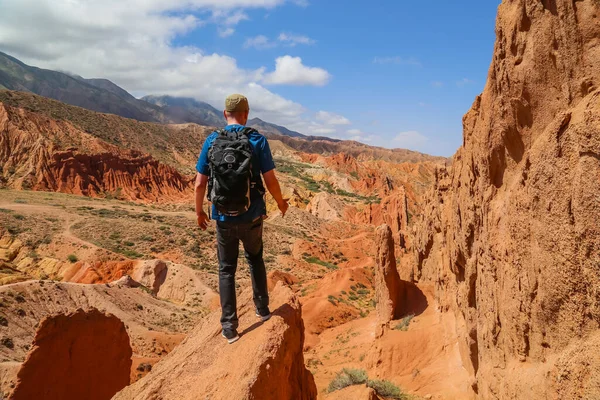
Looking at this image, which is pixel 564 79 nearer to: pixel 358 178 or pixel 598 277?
pixel 598 277

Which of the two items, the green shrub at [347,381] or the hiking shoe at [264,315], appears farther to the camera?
the green shrub at [347,381]

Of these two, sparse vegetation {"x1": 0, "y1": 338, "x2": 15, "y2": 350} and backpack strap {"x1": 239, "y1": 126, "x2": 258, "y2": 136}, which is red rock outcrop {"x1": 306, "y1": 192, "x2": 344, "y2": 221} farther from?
backpack strap {"x1": 239, "y1": 126, "x2": 258, "y2": 136}

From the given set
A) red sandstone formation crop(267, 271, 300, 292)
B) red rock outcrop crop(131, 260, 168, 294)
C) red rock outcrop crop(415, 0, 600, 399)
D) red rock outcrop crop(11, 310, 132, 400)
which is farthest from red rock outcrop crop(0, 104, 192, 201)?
red rock outcrop crop(415, 0, 600, 399)

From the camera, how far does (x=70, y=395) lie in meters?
8.36

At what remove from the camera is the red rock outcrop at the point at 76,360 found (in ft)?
26.3

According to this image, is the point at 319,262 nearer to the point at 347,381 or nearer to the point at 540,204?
the point at 347,381

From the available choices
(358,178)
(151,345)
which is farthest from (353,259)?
(358,178)

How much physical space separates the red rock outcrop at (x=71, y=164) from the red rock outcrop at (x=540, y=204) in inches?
2154

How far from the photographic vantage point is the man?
3.77 metres

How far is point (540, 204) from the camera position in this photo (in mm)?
4152

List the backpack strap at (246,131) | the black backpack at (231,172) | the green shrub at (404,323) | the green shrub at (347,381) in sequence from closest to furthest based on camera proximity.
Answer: the black backpack at (231,172) → the backpack strap at (246,131) → the green shrub at (347,381) → the green shrub at (404,323)

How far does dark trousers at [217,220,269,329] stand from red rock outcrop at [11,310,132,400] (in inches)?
234

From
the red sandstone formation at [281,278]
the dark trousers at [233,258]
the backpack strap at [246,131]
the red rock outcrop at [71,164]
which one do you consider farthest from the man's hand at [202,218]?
the red rock outcrop at [71,164]

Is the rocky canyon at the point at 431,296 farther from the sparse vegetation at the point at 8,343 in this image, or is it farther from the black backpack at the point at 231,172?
the black backpack at the point at 231,172
